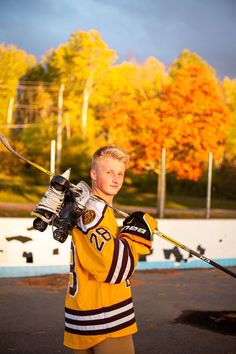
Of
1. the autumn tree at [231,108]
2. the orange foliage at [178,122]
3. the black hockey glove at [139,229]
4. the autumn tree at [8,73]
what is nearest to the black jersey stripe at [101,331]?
the black hockey glove at [139,229]

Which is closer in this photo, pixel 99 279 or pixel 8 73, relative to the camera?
pixel 99 279

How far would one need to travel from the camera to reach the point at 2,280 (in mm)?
9094

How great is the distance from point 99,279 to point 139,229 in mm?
313

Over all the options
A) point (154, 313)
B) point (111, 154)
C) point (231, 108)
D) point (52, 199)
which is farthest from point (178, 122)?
point (231, 108)

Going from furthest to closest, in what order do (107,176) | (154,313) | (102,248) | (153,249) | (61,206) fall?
(153,249)
(154,313)
(107,176)
(61,206)
(102,248)

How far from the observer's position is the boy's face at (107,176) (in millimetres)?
2865

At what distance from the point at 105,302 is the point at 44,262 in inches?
281

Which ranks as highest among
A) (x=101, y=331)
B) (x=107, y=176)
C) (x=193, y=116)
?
(x=193, y=116)

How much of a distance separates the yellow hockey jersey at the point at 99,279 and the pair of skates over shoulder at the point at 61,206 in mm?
61

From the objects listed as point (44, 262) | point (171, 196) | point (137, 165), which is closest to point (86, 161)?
point (171, 196)

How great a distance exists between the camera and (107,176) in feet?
9.39

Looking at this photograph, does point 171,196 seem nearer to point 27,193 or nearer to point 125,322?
point 27,193

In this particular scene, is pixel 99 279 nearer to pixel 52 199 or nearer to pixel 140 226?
pixel 140 226

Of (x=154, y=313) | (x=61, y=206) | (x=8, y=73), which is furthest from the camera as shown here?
(x=8, y=73)
